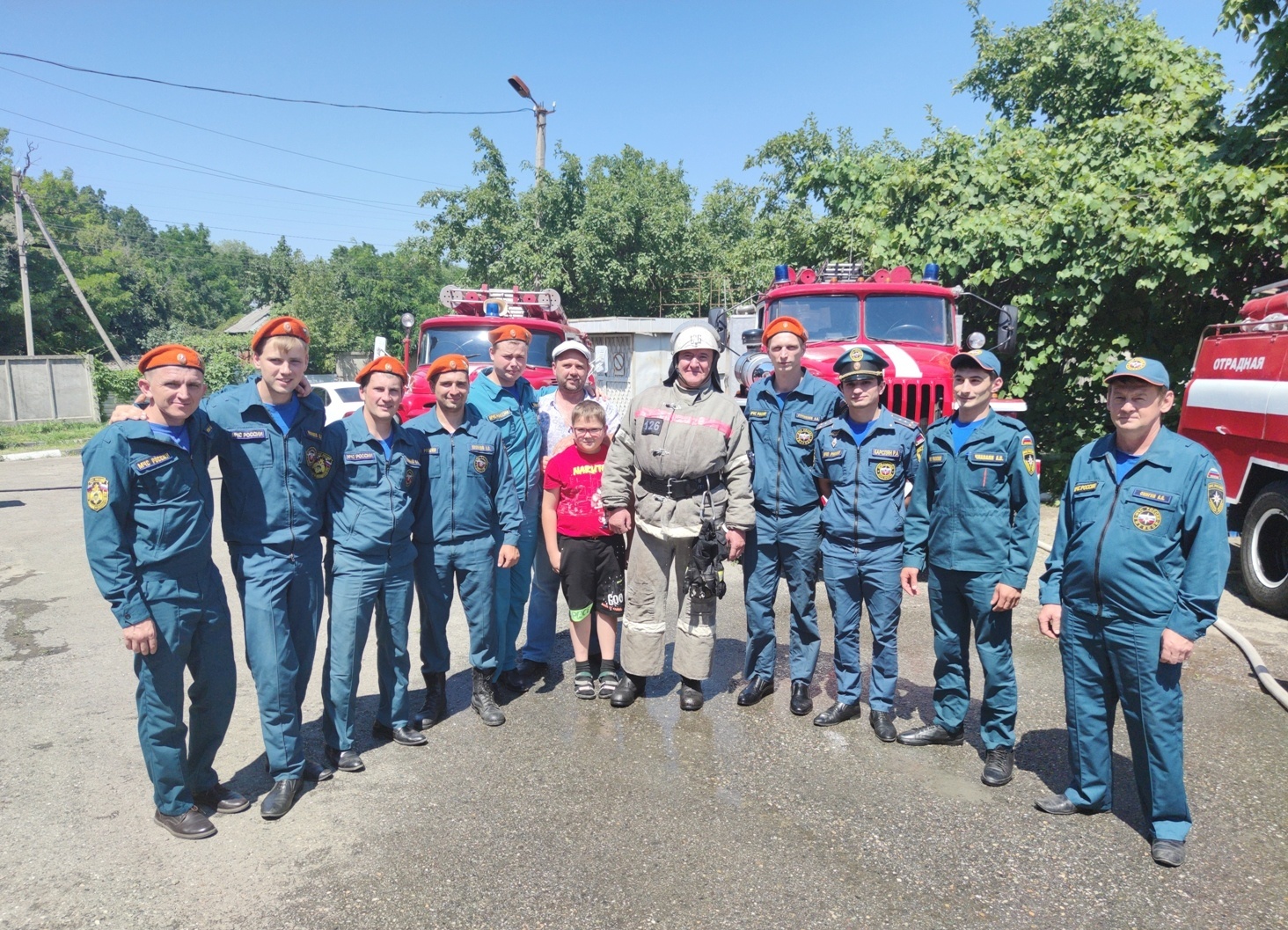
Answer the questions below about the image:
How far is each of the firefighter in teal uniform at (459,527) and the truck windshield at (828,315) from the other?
178 inches

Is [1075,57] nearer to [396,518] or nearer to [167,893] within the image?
[396,518]

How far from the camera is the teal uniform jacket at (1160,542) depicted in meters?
3.28

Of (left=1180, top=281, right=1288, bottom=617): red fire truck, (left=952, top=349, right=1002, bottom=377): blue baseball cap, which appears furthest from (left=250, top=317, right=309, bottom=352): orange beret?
(left=1180, top=281, right=1288, bottom=617): red fire truck

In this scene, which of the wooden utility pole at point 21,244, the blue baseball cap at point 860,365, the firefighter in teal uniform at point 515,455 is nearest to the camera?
the blue baseball cap at point 860,365

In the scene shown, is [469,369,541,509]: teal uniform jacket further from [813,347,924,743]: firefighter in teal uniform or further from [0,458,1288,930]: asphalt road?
[813,347,924,743]: firefighter in teal uniform

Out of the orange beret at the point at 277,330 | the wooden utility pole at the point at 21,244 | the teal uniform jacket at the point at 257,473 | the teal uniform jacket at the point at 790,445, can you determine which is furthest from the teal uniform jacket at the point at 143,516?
the wooden utility pole at the point at 21,244

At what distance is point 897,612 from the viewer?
14.5ft

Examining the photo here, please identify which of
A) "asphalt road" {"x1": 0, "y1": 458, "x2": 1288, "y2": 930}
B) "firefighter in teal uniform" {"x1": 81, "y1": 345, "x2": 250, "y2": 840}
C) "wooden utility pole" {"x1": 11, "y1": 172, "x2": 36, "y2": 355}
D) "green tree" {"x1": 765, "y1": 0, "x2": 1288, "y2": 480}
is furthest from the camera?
"wooden utility pole" {"x1": 11, "y1": 172, "x2": 36, "y2": 355}

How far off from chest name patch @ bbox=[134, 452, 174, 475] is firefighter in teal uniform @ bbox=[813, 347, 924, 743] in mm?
3017

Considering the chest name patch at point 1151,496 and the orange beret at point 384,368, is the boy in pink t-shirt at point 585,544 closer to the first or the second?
the orange beret at point 384,368

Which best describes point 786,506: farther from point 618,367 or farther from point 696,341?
point 618,367

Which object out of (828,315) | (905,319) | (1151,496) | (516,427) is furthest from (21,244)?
(1151,496)

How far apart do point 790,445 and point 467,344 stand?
22.5 feet

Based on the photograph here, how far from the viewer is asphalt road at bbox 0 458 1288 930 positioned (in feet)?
9.78
